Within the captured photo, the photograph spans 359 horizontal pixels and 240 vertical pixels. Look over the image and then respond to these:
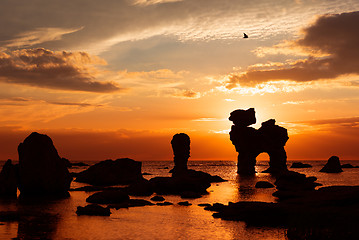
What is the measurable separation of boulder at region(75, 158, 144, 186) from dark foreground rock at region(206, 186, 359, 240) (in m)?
50.4

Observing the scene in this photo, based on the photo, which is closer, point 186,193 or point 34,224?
point 34,224

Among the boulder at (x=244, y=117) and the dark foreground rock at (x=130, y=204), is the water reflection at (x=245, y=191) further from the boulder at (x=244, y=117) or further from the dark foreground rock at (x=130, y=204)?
the boulder at (x=244, y=117)

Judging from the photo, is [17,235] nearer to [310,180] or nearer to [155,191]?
[155,191]

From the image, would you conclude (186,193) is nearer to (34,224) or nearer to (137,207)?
(137,207)

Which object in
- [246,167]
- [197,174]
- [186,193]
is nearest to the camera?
[186,193]

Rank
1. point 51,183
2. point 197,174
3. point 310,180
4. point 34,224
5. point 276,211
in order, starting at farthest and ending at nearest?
point 197,174 → point 310,180 → point 51,183 → point 276,211 → point 34,224

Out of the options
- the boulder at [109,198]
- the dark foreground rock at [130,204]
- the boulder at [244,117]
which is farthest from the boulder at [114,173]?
the boulder at [244,117]

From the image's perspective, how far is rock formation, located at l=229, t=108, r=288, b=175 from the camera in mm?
132750

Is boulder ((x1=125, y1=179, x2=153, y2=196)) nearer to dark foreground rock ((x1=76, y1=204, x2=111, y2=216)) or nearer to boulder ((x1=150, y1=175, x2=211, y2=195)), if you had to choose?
boulder ((x1=150, y1=175, x2=211, y2=195))

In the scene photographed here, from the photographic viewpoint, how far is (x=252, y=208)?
134 ft

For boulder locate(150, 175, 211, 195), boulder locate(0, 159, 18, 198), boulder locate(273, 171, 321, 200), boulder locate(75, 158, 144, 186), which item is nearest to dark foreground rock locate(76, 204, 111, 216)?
boulder locate(0, 159, 18, 198)

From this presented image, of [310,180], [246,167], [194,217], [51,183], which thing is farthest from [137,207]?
[246,167]

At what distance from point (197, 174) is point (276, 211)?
50.9 meters

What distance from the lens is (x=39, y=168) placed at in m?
58.6
